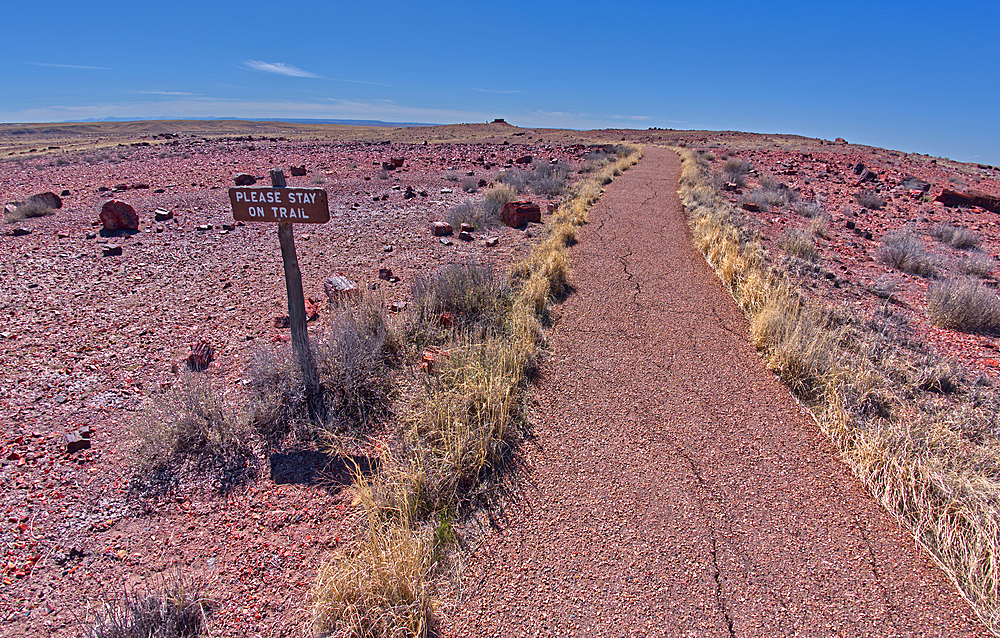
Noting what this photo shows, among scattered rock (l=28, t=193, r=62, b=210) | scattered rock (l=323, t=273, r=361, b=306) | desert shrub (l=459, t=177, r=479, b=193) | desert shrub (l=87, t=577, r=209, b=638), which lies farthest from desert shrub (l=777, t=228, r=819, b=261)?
scattered rock (l=28, t=193, r=62, b=210)

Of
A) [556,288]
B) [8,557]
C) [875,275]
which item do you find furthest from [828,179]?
[8,557]

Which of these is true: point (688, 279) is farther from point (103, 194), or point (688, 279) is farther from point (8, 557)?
point (103, 194)

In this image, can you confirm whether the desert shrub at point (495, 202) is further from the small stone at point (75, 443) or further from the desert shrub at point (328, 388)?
the small stone at point (75, 443)

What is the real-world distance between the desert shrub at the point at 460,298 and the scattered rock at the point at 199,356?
215cm

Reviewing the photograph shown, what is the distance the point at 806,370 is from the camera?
4.28 meters

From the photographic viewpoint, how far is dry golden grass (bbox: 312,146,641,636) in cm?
217

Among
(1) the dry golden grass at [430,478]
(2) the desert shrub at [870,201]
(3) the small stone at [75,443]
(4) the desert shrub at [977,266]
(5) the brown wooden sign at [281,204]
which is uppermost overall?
(2) the desert shrub at [870,201]

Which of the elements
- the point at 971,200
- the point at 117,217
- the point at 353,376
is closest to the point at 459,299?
the point at 353,376

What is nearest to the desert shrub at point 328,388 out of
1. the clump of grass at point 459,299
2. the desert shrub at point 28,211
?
the clump of grass at point 459,299

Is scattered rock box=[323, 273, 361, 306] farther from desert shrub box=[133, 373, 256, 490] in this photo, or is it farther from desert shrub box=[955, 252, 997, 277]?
desert shrub box=[955, 252, 997, 277]

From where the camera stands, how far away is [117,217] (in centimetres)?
881

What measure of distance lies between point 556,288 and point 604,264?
167 centimetres

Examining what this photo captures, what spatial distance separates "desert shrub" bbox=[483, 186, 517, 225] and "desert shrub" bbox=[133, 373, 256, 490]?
765 cm

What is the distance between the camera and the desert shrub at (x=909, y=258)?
8203 millimetres
